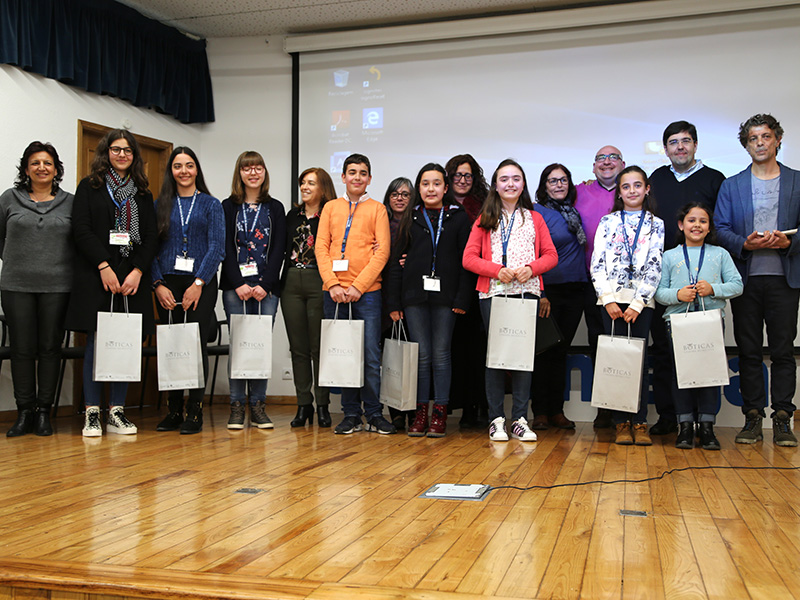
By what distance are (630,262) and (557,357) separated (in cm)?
83

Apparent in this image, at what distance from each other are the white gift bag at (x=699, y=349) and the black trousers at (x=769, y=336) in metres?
0.33

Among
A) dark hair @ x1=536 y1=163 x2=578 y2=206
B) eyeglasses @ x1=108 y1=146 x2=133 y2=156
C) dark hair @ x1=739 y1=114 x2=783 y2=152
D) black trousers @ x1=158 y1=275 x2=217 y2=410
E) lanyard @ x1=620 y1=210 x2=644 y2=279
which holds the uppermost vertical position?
dark hair @ x1=739 y1=114 x2=783 y2=152

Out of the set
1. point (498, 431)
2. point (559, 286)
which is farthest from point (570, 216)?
point (498, 431)

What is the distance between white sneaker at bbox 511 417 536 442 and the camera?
12.3 ft

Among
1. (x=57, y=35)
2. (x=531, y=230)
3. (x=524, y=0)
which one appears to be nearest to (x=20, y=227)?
(x=57, y=35)

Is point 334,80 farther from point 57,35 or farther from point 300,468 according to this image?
point 300,468

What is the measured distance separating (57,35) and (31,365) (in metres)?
2.23

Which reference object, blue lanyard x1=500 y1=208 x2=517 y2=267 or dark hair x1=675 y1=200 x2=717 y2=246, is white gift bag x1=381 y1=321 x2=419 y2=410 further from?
dark hair x1=675 y1=200 x2=717 y2=246

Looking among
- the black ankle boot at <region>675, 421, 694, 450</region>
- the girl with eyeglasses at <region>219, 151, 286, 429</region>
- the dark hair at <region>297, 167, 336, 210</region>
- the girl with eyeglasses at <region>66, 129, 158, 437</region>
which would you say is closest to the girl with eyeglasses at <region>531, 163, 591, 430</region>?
the black ankle boot at <region>675, 421, 694, 450</region>

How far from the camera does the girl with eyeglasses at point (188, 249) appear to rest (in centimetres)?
402

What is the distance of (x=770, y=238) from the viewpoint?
362cm

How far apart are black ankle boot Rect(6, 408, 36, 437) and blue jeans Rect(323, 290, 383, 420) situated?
1659mm

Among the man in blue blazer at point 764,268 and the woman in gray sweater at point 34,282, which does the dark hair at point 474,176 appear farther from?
the woman in gray sweater at point 34,282

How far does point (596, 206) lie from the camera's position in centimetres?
425
